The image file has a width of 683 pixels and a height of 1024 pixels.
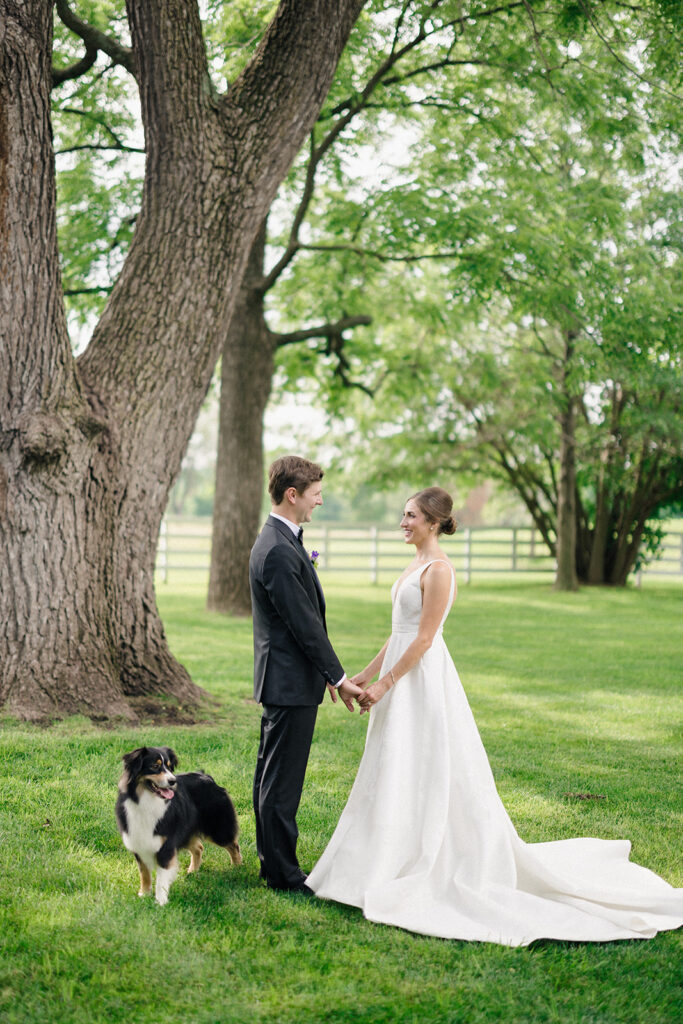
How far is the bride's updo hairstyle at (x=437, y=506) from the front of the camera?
4926mm

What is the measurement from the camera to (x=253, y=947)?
4039 millimetres

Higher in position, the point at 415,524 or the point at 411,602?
the point at 415,524

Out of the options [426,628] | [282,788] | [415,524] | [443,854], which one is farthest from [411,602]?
Answer: [443,854]

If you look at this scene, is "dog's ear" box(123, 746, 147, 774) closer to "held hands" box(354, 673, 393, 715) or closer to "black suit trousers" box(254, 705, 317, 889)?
"black suit trousers" box(254, 705, 317, 889)

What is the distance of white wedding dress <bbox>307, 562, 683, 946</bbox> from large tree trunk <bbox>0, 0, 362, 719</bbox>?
3.67m

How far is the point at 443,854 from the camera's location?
4578 mm

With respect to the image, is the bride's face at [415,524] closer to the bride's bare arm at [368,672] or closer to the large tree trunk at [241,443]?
the bride's bare arm at [368,672]

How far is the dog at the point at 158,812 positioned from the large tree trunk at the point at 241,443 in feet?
38.7

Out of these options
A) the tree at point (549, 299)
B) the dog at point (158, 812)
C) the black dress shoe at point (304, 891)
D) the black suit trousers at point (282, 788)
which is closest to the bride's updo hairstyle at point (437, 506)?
the black suit trousers at point (282, 788)

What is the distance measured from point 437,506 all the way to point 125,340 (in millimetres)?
4251

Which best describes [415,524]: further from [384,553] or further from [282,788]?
[384,553]

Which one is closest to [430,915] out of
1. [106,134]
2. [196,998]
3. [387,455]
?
[196,998]

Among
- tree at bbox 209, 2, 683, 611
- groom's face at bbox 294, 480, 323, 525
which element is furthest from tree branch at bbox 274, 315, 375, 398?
groom's face at bbox 294, 480, 323, 525

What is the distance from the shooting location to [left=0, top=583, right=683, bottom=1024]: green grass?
3.59 meters
